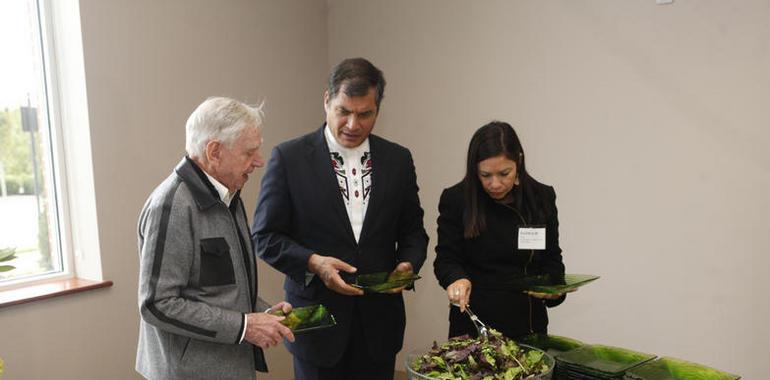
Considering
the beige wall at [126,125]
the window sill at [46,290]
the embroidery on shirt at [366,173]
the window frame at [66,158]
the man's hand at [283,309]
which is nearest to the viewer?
the man's hand at [283,309]

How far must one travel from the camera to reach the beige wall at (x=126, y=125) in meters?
2.34

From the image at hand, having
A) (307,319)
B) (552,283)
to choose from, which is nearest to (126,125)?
(307,319)

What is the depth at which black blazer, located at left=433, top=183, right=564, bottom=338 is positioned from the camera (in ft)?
5.77

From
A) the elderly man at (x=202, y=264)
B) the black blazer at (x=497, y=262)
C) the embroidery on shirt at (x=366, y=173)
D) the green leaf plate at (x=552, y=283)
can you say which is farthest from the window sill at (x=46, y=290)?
the green leaf plate at (x=552, y=283)

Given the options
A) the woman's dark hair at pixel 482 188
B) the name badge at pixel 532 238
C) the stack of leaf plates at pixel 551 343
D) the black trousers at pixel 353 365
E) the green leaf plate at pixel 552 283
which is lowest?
the black trousers at pixel 353 365

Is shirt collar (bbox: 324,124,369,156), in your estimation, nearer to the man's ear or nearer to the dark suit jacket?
the dark suit jacket

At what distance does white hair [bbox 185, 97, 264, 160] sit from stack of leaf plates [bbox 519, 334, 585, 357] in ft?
3.03

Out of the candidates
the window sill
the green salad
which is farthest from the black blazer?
the window sill

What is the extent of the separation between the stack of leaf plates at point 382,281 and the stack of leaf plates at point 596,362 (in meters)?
0.46

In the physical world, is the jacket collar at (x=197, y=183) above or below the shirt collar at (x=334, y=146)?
below

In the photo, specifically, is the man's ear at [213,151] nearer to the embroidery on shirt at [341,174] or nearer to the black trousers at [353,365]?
the embroidery on shirt at [341,174]

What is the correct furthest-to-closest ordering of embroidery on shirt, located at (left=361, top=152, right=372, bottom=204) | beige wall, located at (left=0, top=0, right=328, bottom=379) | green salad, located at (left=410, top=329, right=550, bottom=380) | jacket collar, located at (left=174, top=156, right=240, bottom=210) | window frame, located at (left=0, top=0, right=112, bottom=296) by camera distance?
window frame, located at (left=0, top=0, right=112, bottom=296)
beige wall, located at (left=0, top=0, right=328, bottom=379)
embroidery on shirt, located at (left=361, top=152, right=372, bottom=204)
jacket collar, located at (left=174, top=156, right=240, bottom=210)
green salad, located at (left=410, top=329, right=550, bottom=380)

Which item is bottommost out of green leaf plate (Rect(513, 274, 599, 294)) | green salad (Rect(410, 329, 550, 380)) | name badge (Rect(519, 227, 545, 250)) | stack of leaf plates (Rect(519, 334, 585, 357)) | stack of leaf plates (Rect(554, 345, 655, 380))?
stack of leaf plates (Rect(519, 334, 585, 357))

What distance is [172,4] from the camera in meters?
2.79
